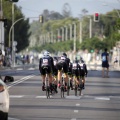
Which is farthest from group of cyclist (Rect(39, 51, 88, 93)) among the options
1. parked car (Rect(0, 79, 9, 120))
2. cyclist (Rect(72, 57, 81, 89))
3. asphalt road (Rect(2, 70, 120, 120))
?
parked car (Rect(0, 79, 9, 120))

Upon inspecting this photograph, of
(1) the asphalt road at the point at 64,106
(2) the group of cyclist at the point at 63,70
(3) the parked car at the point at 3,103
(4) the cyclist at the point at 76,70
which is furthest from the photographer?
(4) the cyclist at the point at 76,70

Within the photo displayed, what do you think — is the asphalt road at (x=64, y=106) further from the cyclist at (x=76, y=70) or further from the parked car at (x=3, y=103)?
the parked car at (x=3, y=103)

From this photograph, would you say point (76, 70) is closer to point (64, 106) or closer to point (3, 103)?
point (64, 106)

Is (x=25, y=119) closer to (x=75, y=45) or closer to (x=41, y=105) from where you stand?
(x=41, y=105)

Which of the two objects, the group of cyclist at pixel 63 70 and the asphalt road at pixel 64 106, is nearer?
the asphalt road at pixel 64 106

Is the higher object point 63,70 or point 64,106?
point 63,70

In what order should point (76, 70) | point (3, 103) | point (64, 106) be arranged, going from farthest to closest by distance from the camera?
point (76, 70) < point (64, 106) < point (3, 103)

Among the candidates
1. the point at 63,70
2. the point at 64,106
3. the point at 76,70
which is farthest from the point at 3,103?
the point at 76,70

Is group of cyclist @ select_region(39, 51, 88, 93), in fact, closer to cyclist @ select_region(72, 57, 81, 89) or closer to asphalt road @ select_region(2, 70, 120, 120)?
cyclist @ select_region(72, 57, 81, 89)

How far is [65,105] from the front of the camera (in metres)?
26.2

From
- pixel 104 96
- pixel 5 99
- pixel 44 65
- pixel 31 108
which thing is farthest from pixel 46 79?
pixel 5 99

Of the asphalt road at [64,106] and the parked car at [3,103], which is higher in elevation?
the parked car at [3,103]

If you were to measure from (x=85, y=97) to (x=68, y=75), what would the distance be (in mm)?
1325

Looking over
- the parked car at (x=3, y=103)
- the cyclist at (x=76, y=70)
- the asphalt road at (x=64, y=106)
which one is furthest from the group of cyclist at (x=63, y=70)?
the parked car at (x=3, y=103)
